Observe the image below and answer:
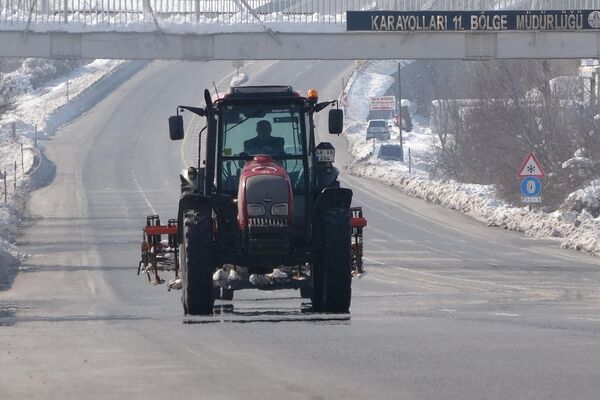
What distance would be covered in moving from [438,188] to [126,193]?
1321cm

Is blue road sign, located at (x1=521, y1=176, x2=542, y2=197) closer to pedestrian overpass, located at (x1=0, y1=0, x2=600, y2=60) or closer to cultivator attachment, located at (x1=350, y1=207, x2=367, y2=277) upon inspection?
pedestrian overpass, located at (x1=0, y1=0, x2=600, y2=60)

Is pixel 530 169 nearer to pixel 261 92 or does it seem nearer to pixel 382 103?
pixel 261 92

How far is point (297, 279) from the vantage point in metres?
18.0

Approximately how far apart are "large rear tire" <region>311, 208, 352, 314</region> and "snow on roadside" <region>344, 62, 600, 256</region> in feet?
67.0

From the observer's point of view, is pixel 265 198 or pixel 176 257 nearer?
pixel 265 198

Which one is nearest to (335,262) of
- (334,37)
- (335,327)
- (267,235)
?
(267,235)

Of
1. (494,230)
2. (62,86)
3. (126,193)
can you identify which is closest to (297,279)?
(494,230)

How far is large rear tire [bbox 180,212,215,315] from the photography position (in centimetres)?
1609

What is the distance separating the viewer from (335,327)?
572 inches

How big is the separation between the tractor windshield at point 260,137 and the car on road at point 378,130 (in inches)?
2339

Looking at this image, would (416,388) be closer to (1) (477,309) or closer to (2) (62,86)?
(1) (477,309)

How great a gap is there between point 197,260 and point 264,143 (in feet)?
6.30

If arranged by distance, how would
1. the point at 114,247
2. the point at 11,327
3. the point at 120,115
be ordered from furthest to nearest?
the point at 120,115 → the point at 114,247 → the point at 11,327

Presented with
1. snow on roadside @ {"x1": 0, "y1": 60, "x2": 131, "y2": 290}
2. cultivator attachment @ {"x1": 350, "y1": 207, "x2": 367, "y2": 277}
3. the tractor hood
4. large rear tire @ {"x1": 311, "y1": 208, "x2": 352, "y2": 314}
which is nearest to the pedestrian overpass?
snow on roadside @ {"x1": 0, "y1": 60, "x2": 131, "y2": 290}
